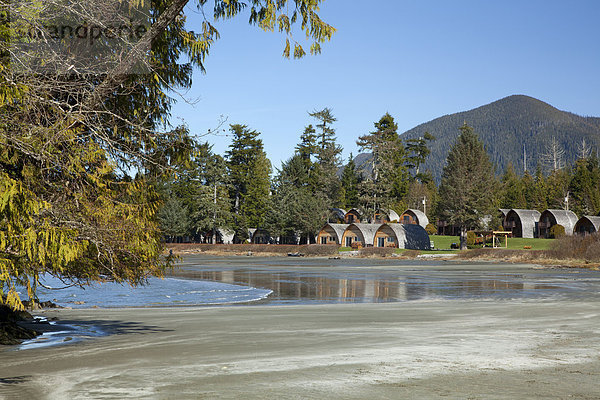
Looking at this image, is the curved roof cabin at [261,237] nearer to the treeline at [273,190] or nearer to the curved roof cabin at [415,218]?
the treeline at [273,190]

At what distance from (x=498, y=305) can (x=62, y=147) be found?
48.7 feet

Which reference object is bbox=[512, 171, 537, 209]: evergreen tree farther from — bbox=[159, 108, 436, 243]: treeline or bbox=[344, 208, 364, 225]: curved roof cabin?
bbox=[344, 208, 364, 225]: curved roof cabin

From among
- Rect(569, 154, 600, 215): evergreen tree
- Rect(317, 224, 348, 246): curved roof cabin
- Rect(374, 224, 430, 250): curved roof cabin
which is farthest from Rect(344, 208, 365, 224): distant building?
Rect(569, 154, 600, 215): evergreen tree

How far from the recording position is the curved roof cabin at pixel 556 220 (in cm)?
9525

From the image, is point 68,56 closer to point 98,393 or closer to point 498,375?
point 98,393

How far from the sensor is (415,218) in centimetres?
11006

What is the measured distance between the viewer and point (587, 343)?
10961 mm

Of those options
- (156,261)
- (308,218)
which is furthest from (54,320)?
(308,218)

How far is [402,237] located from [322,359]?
2963 inches

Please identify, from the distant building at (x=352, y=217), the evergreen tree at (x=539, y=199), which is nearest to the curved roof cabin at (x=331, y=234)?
the distant building at (x=352, y=217)

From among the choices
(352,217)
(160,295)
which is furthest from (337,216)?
(160,295)

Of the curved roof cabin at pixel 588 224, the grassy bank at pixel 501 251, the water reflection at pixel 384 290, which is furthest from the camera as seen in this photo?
the curved roof cabin at pixel 588 224

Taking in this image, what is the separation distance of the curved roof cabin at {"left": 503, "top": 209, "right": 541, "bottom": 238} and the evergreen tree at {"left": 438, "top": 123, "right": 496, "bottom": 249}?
19928 mm

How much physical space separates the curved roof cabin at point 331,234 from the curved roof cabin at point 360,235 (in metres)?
0.77
